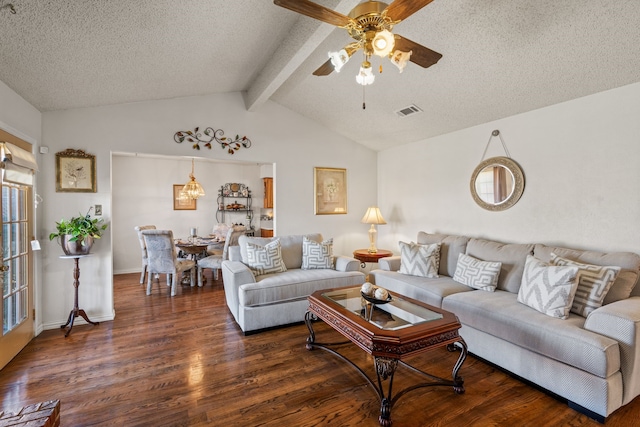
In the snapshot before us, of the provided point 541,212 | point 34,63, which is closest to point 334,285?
point 541,212

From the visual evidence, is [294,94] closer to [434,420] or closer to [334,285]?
[334,285]

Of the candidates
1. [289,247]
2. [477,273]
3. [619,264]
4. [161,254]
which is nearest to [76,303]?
[161,254]

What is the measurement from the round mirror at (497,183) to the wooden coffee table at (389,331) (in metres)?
1.74

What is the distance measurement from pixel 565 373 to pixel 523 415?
1.33 feet

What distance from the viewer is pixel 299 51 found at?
2.66 meters

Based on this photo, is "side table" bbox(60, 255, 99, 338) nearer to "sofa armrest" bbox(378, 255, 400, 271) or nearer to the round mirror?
"sofa armrest" bbox(378, 255, 400, 271)

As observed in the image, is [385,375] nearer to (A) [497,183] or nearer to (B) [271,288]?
(B) [271,288]

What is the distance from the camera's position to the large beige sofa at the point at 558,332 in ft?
6.15

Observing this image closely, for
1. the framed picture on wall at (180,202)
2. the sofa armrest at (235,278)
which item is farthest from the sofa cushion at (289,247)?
the framed picture on wall at (180,202)

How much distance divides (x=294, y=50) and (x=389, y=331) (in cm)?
243

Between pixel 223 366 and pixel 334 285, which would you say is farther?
pixel 334 285

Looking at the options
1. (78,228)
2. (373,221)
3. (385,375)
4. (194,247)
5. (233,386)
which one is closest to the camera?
(385,375)

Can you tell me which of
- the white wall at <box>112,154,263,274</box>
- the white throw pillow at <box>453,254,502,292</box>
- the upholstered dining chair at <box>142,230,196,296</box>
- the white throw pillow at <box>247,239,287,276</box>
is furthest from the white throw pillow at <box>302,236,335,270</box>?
the white wall at <box>112,154,263,274</box>

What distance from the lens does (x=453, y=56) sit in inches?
107
